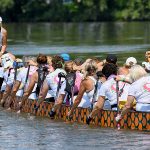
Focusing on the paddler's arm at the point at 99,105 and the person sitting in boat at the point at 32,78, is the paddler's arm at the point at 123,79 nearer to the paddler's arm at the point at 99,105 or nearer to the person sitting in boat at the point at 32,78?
the paddler's arm at the point at 99,105

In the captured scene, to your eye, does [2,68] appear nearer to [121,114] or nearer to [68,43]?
[121,114]

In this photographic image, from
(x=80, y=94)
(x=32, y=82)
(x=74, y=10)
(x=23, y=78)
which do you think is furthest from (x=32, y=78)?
(x=74, y=10)

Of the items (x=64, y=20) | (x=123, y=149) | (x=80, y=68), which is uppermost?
(x=64, y=20)

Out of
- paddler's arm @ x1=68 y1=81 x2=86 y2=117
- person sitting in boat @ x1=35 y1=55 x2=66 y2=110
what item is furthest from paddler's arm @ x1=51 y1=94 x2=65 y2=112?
paddler's arm @ x1=68 y1=81 x2=86 y2=117

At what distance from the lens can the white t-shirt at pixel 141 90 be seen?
1452 centimetres

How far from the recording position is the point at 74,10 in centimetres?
9262

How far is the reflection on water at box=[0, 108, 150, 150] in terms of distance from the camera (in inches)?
539

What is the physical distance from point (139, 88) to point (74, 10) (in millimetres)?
78394

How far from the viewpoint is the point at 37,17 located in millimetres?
96938

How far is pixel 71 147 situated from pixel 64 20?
80.4m

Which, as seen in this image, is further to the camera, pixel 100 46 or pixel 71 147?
A: pixel 100 46

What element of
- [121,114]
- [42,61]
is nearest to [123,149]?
[121,114]

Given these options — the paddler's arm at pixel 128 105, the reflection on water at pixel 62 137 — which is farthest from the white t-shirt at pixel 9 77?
the paddler's arm at pixel 128 105

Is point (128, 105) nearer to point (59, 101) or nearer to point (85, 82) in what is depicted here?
point (85, 82)
